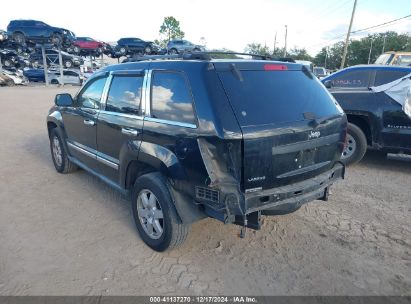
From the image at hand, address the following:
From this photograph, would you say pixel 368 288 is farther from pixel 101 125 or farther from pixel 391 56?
pixel 391 56

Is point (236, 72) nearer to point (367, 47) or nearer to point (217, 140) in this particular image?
point (217, 140)

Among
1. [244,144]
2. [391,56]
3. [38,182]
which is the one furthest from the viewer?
[391,56]

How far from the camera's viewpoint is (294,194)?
2.86m

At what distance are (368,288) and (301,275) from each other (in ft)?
1.77

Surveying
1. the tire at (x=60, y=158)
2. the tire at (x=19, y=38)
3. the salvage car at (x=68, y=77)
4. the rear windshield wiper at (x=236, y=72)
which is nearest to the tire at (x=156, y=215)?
the rear windshield wiper at (x=236, y=72)

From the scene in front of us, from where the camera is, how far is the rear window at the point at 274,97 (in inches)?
103

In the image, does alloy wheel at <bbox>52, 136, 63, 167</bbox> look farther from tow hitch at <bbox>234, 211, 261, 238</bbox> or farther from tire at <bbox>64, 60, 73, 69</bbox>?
tire at <bbox>64, 60, 73, 69</bbox>

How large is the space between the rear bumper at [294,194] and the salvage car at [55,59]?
34.6 meters

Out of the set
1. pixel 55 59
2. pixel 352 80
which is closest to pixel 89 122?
pixel 352 80

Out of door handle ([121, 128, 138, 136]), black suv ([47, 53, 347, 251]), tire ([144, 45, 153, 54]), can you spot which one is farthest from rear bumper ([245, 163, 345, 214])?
tire ([144, 45, 153, 54])

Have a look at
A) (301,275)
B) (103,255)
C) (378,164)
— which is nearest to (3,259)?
(103,255)

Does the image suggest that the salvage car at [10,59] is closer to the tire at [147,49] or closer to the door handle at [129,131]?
the tire at [147,49]

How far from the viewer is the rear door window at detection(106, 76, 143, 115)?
3.31 metres

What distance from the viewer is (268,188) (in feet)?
8.93
